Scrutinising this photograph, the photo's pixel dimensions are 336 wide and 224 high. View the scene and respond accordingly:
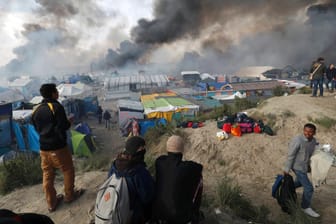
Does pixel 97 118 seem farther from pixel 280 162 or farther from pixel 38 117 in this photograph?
pixel 38 117

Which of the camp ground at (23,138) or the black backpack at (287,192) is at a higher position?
the black backpack at (287,192)

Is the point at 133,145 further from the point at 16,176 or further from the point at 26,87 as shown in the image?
the point at 26,87

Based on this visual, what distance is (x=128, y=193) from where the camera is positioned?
2209mm

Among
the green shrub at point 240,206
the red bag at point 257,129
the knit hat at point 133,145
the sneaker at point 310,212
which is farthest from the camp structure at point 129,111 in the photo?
the knit hat at point 133,145

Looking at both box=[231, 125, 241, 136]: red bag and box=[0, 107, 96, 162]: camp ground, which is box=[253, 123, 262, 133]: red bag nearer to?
box=[231, 125, 241, 136]: red bag

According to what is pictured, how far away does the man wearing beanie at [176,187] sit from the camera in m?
2.16

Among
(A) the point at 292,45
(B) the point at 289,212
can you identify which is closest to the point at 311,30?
(A) the point at 292,45

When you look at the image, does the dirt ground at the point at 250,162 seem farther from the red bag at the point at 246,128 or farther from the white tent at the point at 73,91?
the white tent at the point at 73,91

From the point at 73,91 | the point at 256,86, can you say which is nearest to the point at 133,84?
the point at 73,91

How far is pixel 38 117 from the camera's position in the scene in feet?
9.81

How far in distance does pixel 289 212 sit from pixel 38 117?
3.89 metres

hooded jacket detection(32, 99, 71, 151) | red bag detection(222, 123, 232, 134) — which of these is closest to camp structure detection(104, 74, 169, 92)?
red bag detection(222, 123, 232, 134)

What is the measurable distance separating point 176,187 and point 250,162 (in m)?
5.29

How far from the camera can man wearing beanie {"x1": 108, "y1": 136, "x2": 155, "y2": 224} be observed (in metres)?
2.24
